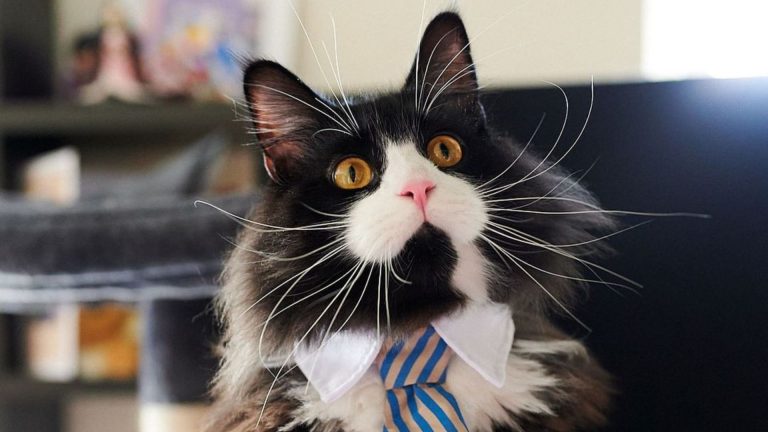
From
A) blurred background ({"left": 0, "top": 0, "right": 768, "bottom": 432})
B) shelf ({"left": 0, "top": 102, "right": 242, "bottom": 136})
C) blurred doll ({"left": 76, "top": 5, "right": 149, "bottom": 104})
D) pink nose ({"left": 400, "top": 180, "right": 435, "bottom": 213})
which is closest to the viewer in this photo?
pink nose ({"left": 400, "top": 180, "right": 435, "bottom": 213})

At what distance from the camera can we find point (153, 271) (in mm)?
819

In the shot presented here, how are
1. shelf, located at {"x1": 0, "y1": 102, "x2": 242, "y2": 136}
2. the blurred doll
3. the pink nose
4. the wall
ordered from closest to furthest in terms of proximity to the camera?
the pink nose < the wall < shelf, located at {"x1": 0, "y1": 102, "x2": 242, "y2": 136} < the blurred doll

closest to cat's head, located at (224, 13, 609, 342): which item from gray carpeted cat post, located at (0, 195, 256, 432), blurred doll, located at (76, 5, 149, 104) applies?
gray carpeted cat post, located at (0, 195, 256, 432)

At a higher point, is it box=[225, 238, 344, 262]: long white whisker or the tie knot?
box=[225, 238, 344, 262]: long white whisker

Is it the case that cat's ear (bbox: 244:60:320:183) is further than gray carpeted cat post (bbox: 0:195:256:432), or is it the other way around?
gray carpeted cat post (bbox: 0:195:256:432)

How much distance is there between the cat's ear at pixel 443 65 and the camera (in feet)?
1.77

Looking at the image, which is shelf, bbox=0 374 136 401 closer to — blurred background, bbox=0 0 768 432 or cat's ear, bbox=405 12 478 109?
blurred background, bbox=0 0 768 432

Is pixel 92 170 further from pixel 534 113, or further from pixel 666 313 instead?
pixel 666 313

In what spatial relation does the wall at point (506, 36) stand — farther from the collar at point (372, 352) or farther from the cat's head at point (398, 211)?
the collar at point (372, 352)

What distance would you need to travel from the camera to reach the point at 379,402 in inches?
20.8

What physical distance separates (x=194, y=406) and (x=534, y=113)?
0.56m

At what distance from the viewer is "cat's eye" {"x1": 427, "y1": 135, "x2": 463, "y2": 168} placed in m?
0.52

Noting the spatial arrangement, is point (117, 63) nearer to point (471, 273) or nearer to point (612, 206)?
point (612, 206)

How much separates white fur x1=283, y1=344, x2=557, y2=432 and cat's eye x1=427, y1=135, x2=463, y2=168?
16 centimetres
